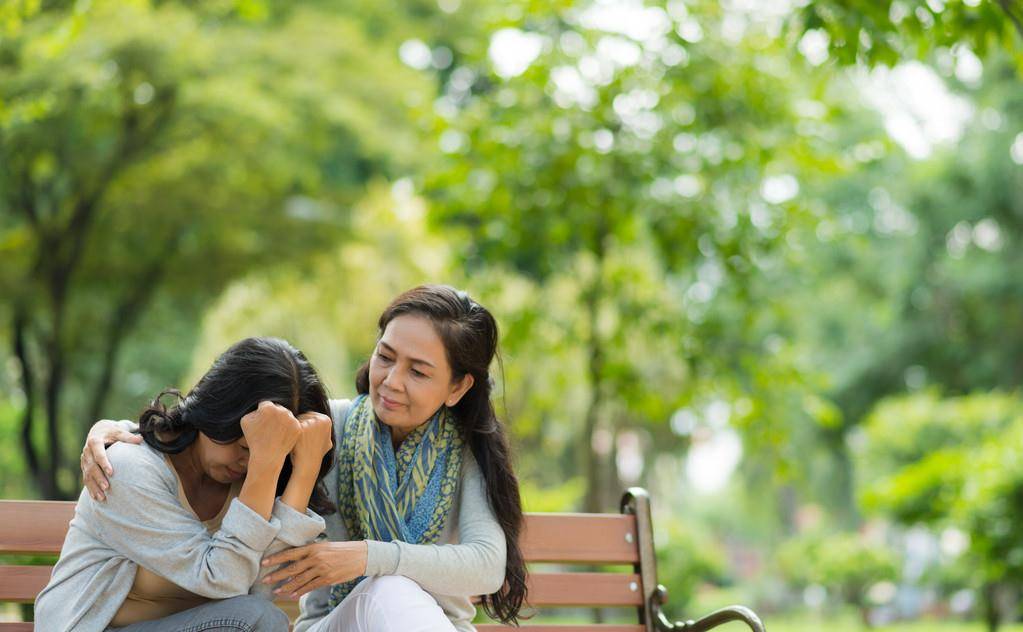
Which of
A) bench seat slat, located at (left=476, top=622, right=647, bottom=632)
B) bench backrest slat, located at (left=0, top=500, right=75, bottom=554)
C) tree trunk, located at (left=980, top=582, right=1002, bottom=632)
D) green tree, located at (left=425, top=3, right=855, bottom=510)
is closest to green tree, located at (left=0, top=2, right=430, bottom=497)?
green tree, located at (left=425, top=3, right=855, bottom=510)

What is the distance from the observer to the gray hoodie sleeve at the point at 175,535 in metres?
2.37

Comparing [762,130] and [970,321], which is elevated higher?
[762,130]

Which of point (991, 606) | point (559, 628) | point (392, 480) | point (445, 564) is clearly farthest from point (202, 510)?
point (991, 606)

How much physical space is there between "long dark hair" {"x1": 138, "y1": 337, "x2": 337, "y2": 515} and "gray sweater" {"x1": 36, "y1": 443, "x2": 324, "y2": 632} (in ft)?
0.20

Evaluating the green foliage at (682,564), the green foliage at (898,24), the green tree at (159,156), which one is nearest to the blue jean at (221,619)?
the green foliage at (898,24)

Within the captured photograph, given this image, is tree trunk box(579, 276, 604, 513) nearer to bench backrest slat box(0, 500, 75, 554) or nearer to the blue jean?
bench backrest slat box(0, 500, 75, 554)

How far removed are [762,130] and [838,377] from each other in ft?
45.7

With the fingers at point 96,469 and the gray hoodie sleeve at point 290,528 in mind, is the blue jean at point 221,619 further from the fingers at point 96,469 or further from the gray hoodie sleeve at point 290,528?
the fingers at point 96,469

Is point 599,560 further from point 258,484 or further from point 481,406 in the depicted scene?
point 258,484

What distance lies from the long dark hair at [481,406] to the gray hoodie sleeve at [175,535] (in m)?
0.60

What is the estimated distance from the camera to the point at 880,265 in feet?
63.4

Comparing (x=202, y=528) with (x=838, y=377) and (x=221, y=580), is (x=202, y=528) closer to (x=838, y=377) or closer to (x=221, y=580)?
(x=221, y=580)

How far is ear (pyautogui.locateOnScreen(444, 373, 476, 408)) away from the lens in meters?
2.87

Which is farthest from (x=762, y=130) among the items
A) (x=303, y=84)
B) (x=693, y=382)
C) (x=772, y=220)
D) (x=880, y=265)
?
(x=880, y=265)
